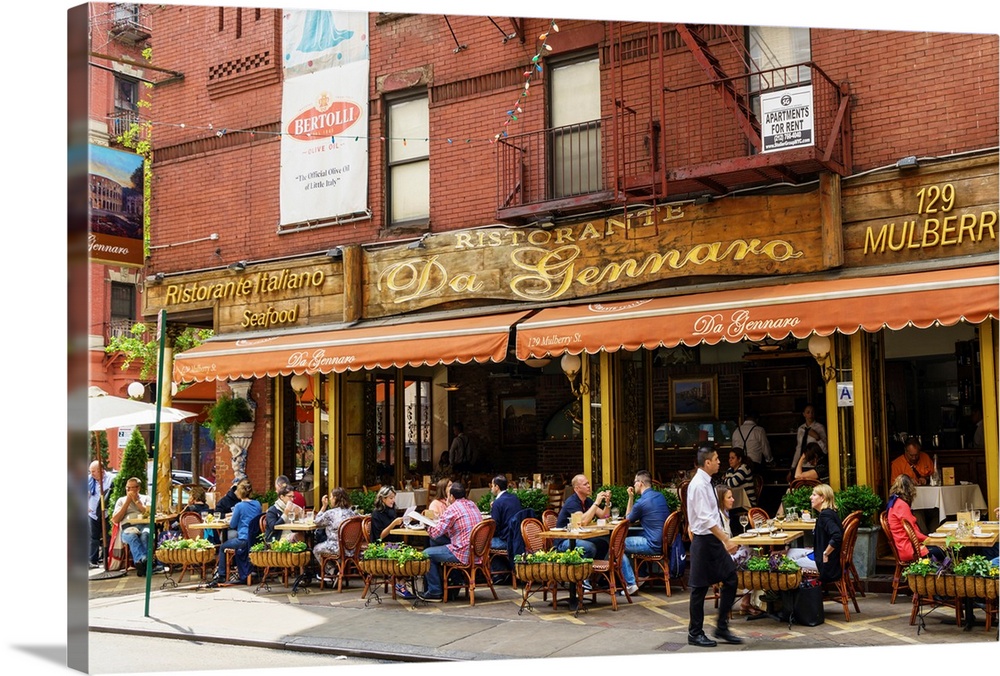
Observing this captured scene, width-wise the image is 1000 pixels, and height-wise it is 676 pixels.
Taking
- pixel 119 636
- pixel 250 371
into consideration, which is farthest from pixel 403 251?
pixel 119 636

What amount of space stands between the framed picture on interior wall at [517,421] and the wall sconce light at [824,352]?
8.30 metres

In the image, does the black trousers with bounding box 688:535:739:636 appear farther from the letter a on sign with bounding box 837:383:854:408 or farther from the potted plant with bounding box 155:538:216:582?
the potted plant with bounding box 155:538:216:582

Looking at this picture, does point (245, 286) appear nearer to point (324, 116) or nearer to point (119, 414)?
point (324, 116)

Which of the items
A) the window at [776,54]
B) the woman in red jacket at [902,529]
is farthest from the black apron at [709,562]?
the window at [776,54]

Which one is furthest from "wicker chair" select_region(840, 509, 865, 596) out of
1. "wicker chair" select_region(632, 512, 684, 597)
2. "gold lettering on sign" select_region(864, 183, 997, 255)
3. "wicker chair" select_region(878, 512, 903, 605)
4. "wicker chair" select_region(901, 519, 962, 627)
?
"gold lettering on sign" select_region(864, 183, 997, 255)

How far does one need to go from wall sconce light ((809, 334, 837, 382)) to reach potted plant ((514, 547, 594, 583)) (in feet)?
12.4

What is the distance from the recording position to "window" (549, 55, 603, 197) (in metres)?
15.2

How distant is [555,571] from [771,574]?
224cm

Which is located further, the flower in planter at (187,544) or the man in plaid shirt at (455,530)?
the flower in planter at (187,544)

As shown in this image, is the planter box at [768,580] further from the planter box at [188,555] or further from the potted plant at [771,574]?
the planter box at [188,555]

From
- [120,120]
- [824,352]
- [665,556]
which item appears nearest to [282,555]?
[665,556]

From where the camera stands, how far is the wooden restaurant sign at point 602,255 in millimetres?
13531

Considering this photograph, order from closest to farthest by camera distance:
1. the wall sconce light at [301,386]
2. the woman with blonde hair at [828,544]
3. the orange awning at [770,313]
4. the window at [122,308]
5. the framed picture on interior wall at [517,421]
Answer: the woman with blonde hair at [828,544]
the orange awning at [770,313]
the wall sconce light at [301,386]
the framed picture on interior wall at [517,421]
the window at [122,308]

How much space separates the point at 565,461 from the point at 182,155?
8.69m
